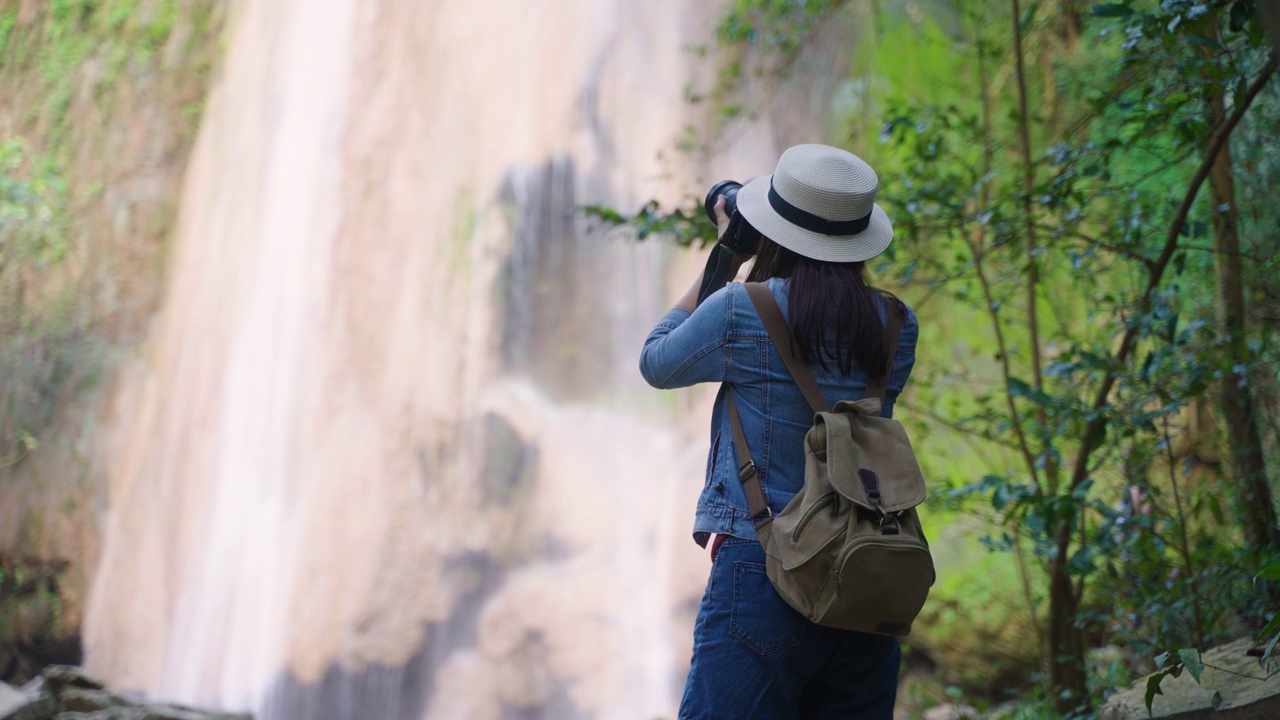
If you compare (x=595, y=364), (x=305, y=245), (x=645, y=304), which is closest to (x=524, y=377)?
(x=595, y=364)

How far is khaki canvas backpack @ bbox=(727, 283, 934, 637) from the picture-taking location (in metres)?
1.36

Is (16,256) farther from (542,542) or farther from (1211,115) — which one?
(1211,115)

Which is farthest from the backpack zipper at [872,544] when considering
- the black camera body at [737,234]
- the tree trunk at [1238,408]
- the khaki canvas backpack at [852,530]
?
the tree trunk at [1238,408]

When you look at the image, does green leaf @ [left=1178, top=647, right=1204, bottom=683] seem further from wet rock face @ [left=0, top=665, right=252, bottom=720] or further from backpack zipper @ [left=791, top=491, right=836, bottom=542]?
wet rock face @ [left=0, top=665, right=252, bottom=720]

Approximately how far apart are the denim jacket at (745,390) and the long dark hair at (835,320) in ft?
0.08

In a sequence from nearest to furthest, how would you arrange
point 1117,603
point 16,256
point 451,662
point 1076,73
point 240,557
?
point 1117,603 < point 1076,73 < point 451,662 < point 240,557 < point 16,256

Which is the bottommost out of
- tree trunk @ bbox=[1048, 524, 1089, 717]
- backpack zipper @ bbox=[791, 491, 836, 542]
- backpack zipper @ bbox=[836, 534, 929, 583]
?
tree trunk @ bbox=[1048, 524, 1089, 717]

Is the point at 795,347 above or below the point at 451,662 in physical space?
above

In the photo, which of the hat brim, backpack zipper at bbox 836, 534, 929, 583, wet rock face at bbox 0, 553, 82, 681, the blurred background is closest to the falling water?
the blurred background

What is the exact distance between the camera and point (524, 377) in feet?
26.7

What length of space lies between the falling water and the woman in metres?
5.96

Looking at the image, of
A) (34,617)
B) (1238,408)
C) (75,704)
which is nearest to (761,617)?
(1238,408)

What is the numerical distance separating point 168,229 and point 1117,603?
850cm

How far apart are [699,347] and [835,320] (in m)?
0.21
